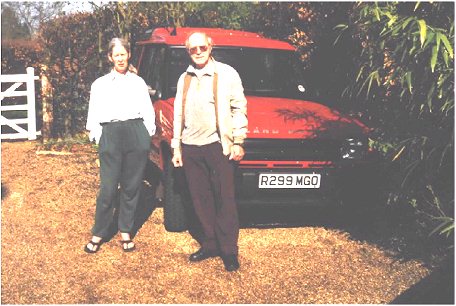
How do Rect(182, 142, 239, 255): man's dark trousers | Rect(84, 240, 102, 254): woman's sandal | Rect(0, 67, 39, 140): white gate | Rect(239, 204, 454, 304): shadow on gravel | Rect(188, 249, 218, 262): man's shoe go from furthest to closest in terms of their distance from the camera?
Rect(0, 67, 39, 140): white gate, Rect(239, 204, 454, 304): shadow on gravel, Rect(84, 240, 102, 254): woman's sandal, Rect(188, 249, 218, 262): man's shoe, Rect(182, 142, 239, 255): man's dark trousers

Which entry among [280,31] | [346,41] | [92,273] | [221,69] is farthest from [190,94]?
[280,31]

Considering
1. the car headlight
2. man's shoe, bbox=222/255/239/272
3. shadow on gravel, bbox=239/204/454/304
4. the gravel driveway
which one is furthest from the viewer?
the car headlight

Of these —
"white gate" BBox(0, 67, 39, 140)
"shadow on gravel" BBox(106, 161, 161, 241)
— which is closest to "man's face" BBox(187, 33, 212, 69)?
"shadow on gravel" BBox(106, 161, 161, 241)

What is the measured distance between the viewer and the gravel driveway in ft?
12.6

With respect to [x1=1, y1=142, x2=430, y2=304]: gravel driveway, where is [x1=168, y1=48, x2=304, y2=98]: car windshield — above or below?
above

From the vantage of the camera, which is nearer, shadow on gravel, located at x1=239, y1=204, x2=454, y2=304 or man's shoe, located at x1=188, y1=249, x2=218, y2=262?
man's shoe, located at x1=188, y1=249, x2=218, y2=262

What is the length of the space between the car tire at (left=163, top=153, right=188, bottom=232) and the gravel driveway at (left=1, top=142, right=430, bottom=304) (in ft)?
0.39

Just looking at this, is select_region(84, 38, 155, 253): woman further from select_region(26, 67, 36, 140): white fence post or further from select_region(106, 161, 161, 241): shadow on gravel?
select_region(26, 67, 36, 140): white fence post

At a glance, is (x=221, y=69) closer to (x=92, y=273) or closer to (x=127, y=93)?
(x=127, y=93)

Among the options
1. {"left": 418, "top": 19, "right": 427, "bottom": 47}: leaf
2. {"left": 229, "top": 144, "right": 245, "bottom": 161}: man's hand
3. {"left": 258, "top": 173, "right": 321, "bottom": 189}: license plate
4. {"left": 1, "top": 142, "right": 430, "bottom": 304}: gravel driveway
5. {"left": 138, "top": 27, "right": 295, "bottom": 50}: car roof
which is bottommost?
{"left": 1, "top": 142, "right": 430, "bottom": 304}: gravel driveway

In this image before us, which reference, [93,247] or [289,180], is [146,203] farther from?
[289,180]

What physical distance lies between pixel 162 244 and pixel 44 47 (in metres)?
6.02

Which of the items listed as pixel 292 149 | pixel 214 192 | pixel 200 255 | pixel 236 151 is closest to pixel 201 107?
pixel 236 151

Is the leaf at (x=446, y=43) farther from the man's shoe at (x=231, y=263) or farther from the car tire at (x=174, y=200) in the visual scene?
the car tire at (x=174, y=200)
